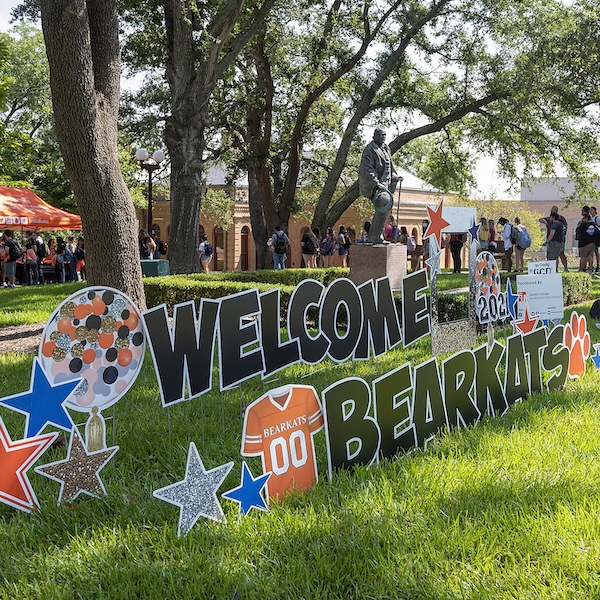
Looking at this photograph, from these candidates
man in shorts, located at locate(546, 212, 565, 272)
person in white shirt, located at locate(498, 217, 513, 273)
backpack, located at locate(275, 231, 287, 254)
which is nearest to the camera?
man in shorts, located at locate(546, 212, 565, 272)

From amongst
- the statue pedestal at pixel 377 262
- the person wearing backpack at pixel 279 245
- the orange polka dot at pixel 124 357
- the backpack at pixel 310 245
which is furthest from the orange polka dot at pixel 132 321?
the backpack at pixel 310 245

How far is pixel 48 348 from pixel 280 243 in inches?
692

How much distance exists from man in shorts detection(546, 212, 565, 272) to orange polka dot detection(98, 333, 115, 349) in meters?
14.7

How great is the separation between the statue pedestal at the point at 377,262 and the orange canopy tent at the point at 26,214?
385 inches

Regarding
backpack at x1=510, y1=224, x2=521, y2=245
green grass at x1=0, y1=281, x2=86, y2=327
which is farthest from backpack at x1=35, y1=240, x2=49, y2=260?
backpack at x1=510, y1=224, x2=521, y2=245

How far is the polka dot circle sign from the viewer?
10.7 ft

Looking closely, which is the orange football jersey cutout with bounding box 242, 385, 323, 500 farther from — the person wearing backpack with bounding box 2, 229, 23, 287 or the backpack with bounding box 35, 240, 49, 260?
the backpack with bounding box 35, 240, 49, 260

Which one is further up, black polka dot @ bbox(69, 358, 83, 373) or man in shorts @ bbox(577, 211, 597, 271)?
man in shorts @ bbox(577, 211, 597, 271)

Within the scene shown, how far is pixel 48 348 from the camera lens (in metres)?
3.21

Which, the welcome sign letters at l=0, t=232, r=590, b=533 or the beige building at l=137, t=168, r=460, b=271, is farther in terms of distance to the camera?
the beige building at l=137, t=168, r=460, b=271

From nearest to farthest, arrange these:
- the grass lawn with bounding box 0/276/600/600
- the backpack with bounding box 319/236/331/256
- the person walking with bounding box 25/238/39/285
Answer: the grass lawn with bounding box 0/276/600/600 → the person walking with bounding box 25/238/39/285 → the backpack with bounding box 319/236/331/256

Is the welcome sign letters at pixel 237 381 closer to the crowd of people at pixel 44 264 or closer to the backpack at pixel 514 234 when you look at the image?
the backpack at pixel 514 234

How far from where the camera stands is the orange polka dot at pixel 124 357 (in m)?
3.54

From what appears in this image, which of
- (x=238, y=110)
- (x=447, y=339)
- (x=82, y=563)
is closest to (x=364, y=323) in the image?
(x=447, y=339)
